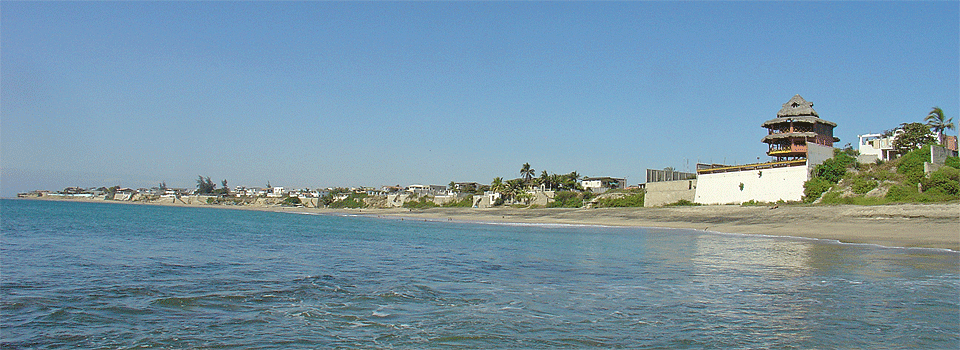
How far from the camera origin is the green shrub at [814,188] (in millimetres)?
38750

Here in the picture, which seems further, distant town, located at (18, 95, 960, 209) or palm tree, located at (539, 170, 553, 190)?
palm tree, located at (539, 170, 553, 190)

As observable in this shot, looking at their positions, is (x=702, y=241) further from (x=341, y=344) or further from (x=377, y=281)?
(x=341, y=344)

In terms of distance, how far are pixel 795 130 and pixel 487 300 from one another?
46.7 metres

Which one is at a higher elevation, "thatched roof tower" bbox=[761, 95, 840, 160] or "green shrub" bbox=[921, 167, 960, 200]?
"thatched roof tower" bbox=[761, 95, 840, 160]

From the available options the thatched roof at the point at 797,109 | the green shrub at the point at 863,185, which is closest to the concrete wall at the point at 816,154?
the green shrub at the point at 863,185

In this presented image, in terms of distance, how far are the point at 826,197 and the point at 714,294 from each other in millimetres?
A: 31582

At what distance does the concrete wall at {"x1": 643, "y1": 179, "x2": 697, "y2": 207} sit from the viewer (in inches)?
2007

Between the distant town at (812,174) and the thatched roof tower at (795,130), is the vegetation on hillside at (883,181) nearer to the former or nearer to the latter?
the distant town at (812,174)

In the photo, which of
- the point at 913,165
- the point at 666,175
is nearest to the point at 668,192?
the point at 666,175

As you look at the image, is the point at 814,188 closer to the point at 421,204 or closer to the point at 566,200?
the point at 566,200

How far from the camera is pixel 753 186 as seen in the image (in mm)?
43375

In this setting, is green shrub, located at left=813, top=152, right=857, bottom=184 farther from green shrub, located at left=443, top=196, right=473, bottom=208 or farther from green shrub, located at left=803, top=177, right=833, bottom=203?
green shrub, located at left=443, top=196, right=473, bottom=208

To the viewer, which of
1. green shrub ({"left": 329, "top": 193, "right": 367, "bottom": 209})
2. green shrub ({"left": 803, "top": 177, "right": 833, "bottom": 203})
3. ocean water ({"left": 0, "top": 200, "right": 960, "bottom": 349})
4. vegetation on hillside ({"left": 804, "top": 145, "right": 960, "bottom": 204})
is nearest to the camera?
ocean water ({"left": 0, "top": 200, "right": 960, "bottom": 349})

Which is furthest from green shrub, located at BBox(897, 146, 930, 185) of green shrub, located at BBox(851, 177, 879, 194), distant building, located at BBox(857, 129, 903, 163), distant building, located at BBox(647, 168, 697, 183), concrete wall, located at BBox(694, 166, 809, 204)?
distant building, located at BBox(647, 168, 697, 183)
